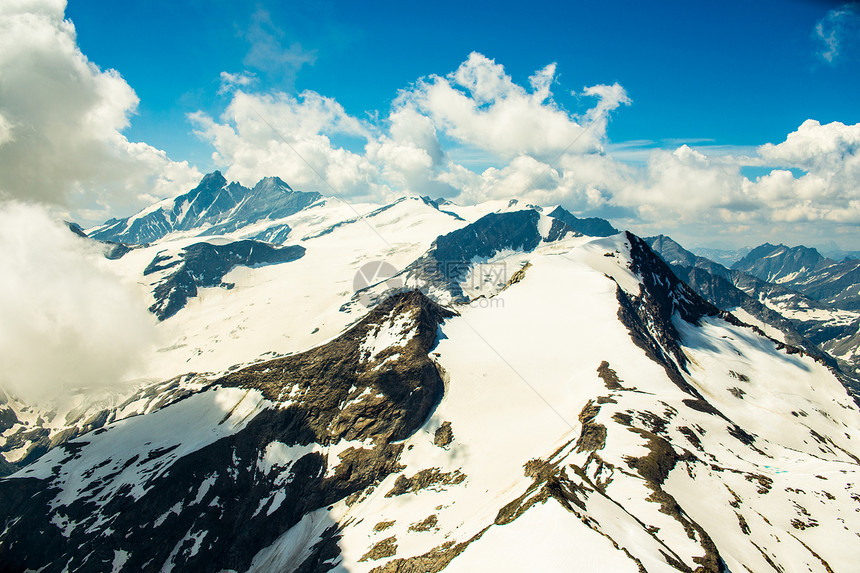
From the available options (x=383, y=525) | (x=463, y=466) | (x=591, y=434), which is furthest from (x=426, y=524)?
(x=591, y=434)

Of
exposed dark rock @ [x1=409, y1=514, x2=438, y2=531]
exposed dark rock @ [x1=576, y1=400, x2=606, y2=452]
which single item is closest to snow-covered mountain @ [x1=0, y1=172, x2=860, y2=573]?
exposed dark rock @ [x1=409, y1=514, x2=438, y2=531]

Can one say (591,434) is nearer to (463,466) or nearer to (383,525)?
(463,466)

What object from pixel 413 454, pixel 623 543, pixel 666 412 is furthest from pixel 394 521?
pixel 666 412

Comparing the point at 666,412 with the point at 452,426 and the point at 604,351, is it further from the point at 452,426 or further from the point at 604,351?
the point at 452,426

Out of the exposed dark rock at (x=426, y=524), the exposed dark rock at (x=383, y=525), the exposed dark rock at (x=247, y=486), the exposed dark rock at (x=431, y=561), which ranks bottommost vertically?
the exposed dark rock at (x=431, y=561)

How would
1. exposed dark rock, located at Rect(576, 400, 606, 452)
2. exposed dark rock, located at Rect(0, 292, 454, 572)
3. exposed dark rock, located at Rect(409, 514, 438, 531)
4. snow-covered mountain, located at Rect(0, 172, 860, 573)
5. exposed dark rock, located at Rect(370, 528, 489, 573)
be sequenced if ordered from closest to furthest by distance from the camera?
snow-covered mountain, located at Rect(0, 172, 860, 573) → exposed dark rock, located at Rect(370, 528, 489, 573) → exposed dark rock, located at Rect(576, 400, 606, 452) → exposed dark rock, located at Rect(409, 514, 438, 531) → exposed dark rock, located at Rect(0, 292, 454, 572)

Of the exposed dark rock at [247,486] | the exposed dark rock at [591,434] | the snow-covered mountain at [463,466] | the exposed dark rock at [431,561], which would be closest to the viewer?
the snow-covered mountain at [463,466]

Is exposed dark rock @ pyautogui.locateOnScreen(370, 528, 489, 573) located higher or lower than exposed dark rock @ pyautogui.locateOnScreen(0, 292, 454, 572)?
lower

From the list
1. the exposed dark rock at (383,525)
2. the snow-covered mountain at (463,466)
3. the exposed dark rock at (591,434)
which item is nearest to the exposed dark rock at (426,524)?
the snow-covered mountain at (463,466)

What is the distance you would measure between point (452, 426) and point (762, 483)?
55851 mm

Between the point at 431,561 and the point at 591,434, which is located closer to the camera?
the point at 431,561

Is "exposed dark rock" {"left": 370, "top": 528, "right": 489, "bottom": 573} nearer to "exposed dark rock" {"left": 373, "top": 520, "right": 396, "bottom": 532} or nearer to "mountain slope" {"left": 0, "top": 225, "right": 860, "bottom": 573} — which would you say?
"mountain slope" {"left": 0, "top": 225, "right": 860, "bottom": 573}

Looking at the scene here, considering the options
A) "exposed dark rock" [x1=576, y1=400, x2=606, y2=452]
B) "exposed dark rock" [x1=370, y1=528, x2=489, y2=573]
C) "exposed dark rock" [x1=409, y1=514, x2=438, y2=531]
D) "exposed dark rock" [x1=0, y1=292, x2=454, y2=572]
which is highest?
"exposed dark rock" [x1=0, y1=292, x2=454, y2=572]

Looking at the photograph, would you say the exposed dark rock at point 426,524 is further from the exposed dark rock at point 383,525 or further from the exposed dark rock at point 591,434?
the exposed dark rock at point 591,434
